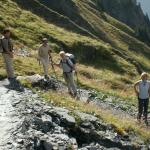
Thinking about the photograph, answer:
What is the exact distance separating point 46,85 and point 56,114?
9.98 metres

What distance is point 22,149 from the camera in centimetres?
1579

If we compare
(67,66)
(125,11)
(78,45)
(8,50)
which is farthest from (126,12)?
(8,50)

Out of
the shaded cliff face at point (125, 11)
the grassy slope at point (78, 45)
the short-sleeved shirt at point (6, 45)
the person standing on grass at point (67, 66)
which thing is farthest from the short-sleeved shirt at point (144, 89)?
the shaded cliff face at point (125, 11)

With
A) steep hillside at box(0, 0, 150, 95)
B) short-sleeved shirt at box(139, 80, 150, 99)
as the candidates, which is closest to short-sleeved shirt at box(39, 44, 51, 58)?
steep hillside at box(0, 0, 150, 95)

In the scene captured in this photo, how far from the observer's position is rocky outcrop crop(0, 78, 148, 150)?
16828mm

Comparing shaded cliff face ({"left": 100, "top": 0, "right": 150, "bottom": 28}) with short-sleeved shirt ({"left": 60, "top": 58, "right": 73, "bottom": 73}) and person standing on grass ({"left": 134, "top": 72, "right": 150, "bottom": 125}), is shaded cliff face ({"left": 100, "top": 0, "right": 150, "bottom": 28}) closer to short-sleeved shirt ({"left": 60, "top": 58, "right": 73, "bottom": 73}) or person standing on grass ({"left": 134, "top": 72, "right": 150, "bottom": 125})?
short-sleeved shirt ({"left": 60, "top": 58, "right": 73, "bottom": 73})

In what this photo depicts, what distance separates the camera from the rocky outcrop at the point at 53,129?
16828 millimetres

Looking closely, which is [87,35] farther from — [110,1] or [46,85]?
[110,1]

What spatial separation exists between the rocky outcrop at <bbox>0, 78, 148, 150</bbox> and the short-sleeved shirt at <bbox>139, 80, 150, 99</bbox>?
4447 millimetres

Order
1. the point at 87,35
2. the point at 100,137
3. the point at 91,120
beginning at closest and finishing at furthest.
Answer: the point at 100,137
the point at 91,120
the point at 87,35

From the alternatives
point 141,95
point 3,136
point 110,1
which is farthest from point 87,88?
point 110,1

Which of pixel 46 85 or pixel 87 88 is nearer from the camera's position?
pixel 46 85

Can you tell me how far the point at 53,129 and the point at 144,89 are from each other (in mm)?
9001

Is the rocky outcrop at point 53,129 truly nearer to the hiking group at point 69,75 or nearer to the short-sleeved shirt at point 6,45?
the hiking group at point 69,75
